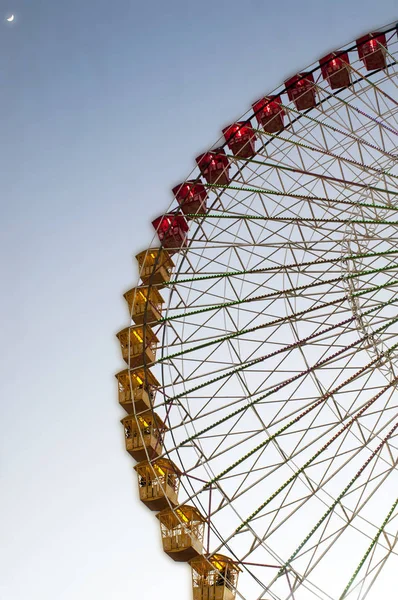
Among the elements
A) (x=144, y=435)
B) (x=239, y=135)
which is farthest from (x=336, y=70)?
(x=144, y=435)

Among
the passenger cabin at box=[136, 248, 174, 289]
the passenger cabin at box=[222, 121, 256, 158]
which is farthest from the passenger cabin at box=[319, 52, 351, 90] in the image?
the passenger cabin at box=[136, 248, 174, 289]

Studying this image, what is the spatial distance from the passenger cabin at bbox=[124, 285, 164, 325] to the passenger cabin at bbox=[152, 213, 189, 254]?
153cm

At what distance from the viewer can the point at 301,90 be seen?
24.2 meters

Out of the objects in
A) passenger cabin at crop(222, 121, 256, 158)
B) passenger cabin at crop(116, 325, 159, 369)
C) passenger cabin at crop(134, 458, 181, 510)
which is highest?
passenger cabin at crop(222, 121, 256, 158)

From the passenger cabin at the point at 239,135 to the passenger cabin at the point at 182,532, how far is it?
38.6 ft

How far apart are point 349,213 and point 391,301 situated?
17.6ft

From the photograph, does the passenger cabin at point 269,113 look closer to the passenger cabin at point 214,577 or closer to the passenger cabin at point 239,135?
the passenger cabin at point 239,135

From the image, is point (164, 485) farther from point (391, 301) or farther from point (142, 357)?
point (391, 301)

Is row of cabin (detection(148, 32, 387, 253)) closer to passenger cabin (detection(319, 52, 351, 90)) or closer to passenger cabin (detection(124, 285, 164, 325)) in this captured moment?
passenger cabin (detection(319, 52, 351, 90))

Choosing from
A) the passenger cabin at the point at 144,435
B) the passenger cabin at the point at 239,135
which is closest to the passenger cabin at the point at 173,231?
the passenger cabin at the point at 239,135

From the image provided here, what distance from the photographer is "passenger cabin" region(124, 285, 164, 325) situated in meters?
22.4

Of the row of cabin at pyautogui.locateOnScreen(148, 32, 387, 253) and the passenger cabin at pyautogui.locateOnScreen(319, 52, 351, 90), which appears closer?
the row of cabin at pyautogui.locateOnScreen(148, 32, 387, 253)

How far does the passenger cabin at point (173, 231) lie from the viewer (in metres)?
22.8

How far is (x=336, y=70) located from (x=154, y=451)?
13.6 m
